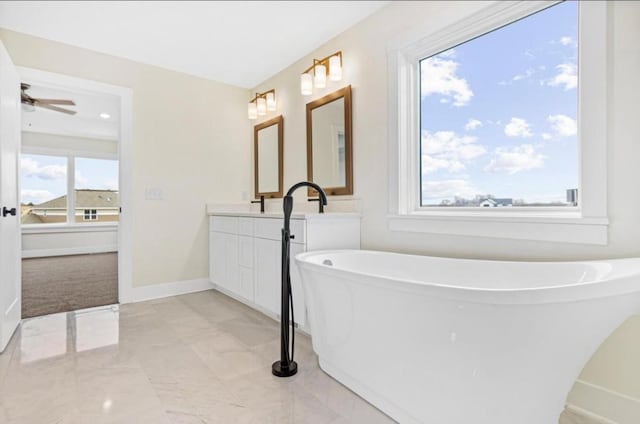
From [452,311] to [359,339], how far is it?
21.1 inches

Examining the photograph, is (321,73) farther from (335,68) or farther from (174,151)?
(174,151)

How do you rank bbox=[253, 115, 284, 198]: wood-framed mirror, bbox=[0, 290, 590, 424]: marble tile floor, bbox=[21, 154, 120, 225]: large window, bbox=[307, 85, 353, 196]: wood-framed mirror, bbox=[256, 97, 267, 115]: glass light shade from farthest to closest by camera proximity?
bbox=[21, 154, 120, 225]: large window, bbox=[256, 97, 267, 115]: glass light shade, bbox=[253, 115, 284, 198]: wood-framed mirror, bbox=[307, 85, 353, 196]: wood-framed mirror, bbox=[0, 290, 590, 424]: marble tile floor

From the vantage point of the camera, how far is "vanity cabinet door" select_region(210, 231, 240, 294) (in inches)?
120

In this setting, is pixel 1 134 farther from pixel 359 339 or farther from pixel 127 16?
pixel 359 339

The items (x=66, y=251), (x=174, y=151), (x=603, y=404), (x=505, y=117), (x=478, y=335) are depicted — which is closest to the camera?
(x=478, y=335)

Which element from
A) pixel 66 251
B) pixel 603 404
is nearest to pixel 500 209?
pixel 603 404

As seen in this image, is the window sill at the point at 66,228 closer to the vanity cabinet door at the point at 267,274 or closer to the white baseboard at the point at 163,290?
the white baseboard at the point at 163,290

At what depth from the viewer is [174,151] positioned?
11.1ft

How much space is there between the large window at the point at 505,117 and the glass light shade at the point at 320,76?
827mm

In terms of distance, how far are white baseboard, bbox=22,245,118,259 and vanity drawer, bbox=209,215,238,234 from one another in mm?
4331

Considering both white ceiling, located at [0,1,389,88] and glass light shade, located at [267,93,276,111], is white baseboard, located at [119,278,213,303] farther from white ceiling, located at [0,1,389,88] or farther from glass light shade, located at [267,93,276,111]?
white ceiling, located at [0,1,389,88]

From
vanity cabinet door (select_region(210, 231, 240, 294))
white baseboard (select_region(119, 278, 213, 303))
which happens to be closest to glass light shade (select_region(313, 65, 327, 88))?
vanity cabinet door (select_region(210, 231, 240, 294))

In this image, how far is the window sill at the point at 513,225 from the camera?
145 cm

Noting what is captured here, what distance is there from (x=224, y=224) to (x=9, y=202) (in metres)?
1.56
